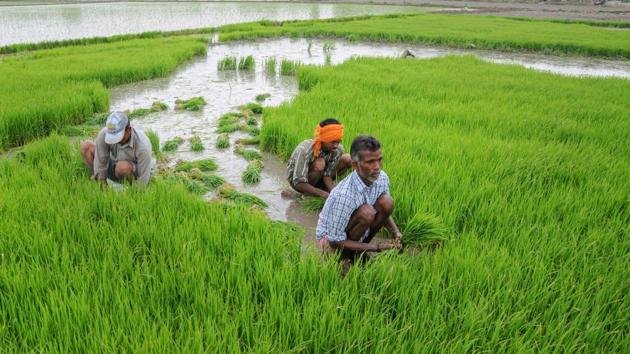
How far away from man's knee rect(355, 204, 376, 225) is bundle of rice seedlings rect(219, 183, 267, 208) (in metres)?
1.34

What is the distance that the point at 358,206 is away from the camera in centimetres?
248

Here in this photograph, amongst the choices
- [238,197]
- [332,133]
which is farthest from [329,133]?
[238,197]

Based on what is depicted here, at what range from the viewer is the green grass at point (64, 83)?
16.8ft

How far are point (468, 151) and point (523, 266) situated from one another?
6.26 feet

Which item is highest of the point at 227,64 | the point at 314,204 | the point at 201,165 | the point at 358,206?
the point at 227,64

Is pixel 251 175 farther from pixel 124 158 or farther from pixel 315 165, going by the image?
pixel 124 158

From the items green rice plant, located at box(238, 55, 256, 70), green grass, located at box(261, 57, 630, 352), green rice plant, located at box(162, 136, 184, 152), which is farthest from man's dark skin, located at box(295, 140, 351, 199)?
green rice plant, located at box(238, 55, 256, 70)

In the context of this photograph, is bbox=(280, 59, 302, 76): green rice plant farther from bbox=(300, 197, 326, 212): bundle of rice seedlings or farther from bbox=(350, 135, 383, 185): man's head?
bbox=(350, 135, 383, 185): man's head

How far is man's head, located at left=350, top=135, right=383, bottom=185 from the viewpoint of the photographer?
2.29 meters

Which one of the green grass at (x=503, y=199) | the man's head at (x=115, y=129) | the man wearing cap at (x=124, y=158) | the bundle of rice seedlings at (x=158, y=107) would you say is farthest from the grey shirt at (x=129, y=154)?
the bundle of rice seedlings at (x=158, y=107)

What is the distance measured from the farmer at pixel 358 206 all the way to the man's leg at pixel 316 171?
0.88m

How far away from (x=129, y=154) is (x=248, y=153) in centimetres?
151

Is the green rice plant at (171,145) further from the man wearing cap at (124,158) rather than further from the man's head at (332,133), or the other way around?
the man's head at (332,133)

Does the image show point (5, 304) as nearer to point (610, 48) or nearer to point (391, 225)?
point (391, 225)
